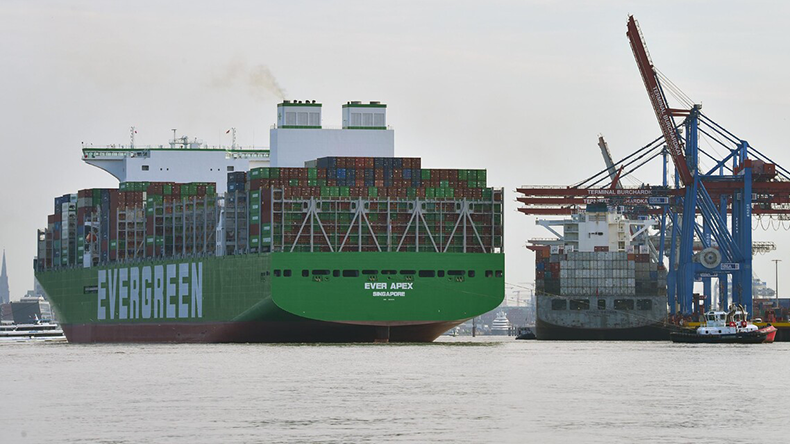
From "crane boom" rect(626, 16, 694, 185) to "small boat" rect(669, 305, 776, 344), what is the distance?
31.9 ft

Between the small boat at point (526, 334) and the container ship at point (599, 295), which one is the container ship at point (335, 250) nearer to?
the container ship at point (599, 295)

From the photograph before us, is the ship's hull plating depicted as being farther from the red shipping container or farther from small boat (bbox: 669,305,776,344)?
the red shipping container

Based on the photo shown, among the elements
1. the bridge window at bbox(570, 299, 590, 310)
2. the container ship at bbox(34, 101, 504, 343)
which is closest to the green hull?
the container ship at bbox(34, 101, 504, 343)

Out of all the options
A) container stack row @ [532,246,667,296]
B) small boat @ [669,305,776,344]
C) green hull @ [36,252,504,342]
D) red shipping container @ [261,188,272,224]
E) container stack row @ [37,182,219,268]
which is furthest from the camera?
container stack row @ [532,246,667,296]

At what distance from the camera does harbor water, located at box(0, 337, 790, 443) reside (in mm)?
38781

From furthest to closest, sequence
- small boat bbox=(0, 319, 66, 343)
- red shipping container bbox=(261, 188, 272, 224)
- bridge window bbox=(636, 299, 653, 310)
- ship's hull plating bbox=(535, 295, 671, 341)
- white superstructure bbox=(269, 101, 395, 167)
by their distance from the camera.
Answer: small boat bbox=(0, 319, 66, 343), bridge window bbox=(636, 299, 653, 310), ship's hull plating bbox=(535, 295, 671, 341), white superstructure bbox=(269, 101, 395, 167), red shipping container bbox=(261, 188, 272, 224)

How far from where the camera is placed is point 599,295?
395 ft

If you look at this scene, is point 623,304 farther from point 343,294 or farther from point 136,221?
point 343,294

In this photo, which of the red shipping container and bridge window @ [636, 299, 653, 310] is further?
bridge window @ [636, 299, 653, 310]

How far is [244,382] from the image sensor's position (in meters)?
54.7

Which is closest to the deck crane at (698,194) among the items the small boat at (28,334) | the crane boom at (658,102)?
the crane boom at (658,102)

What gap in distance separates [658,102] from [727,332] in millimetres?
15458

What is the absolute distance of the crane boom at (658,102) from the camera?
99.9 m

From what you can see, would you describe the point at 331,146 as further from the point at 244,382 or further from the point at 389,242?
the point at 244,382
